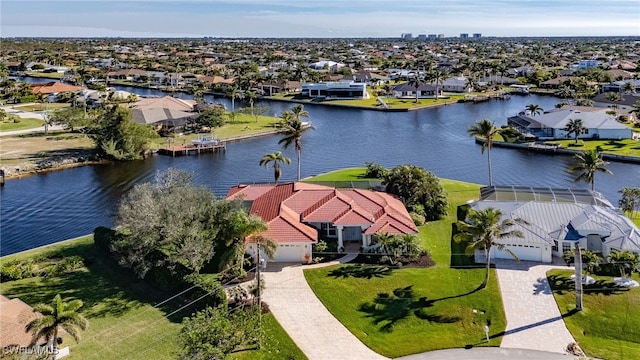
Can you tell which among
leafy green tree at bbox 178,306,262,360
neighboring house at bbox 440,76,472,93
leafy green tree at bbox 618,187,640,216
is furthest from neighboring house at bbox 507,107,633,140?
leafy green tree at bbox 178,306,262,360

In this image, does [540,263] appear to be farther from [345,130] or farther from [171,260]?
[345,130]

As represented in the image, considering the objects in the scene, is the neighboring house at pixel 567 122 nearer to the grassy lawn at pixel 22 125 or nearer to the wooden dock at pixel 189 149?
the wooden dock at pixel 189 149

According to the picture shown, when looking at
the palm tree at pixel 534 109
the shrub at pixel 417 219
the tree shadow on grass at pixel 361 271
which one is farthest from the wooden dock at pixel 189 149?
the palm tree at pixel 534 109

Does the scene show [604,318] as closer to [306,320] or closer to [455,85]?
[306,320]

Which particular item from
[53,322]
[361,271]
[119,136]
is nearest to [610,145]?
[361,271]

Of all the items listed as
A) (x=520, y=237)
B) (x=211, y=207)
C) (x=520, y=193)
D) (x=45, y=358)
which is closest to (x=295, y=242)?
(x=211, y=207)
